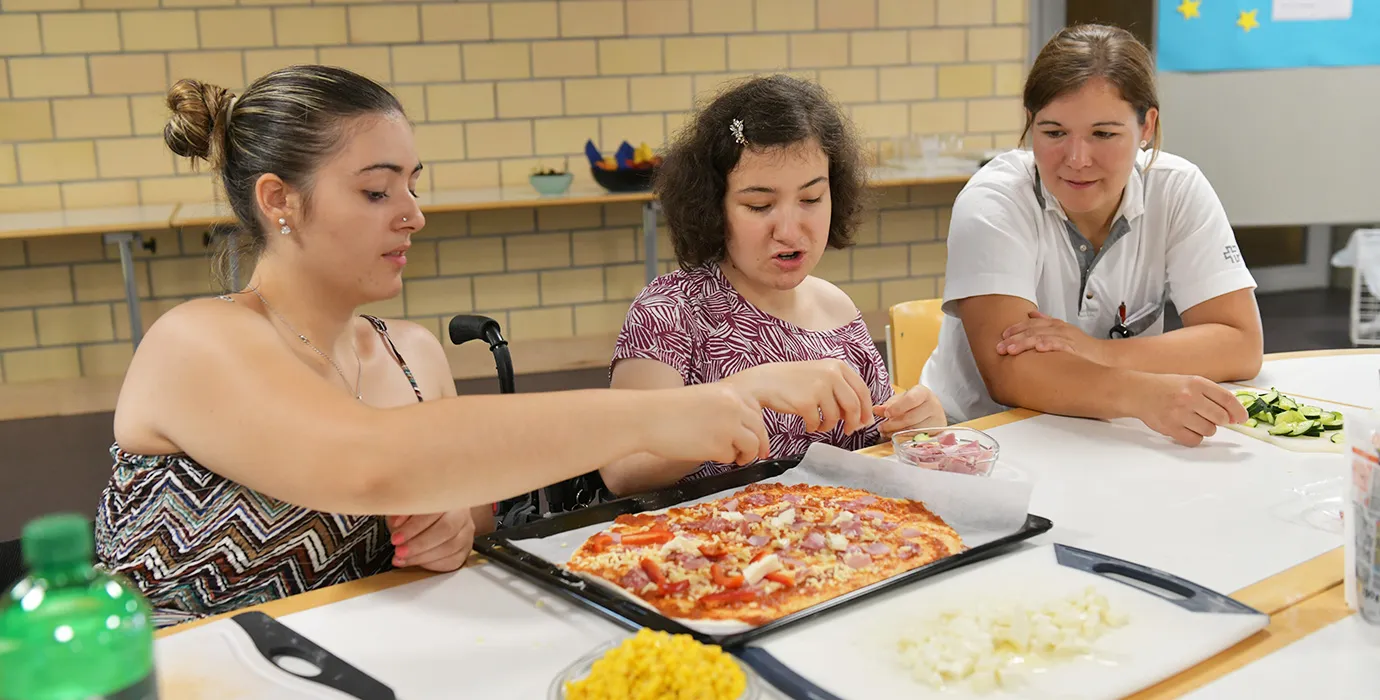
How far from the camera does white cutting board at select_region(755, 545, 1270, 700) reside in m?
0.96

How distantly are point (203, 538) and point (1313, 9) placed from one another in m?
5.03

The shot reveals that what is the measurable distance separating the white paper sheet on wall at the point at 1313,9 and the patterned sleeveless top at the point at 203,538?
15.7ft

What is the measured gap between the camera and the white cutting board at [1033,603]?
3.16 ft

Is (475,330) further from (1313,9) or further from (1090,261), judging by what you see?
(1313,9)

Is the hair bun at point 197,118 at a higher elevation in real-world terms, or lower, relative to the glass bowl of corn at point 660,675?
higher

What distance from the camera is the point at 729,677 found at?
908 millimetres

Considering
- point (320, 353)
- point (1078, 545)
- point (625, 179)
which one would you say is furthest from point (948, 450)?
point (625, 179)

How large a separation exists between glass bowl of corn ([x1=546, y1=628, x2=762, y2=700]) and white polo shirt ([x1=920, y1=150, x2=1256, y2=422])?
136cm

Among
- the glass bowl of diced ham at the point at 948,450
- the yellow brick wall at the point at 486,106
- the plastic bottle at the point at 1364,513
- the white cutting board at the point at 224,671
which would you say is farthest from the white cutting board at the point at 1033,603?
the yellow brick wall at the point at 486,106

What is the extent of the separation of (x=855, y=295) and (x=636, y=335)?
3811mm

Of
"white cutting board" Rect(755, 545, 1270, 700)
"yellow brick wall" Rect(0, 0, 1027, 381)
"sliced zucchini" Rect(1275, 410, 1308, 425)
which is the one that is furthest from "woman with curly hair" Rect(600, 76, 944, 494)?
"yellow brick wall" Rect(0, 0, 1027, 381)

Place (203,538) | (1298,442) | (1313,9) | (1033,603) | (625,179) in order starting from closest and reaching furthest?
(1033,603) → (203,538) → (1298,442) → (625,179) → (1313,9)

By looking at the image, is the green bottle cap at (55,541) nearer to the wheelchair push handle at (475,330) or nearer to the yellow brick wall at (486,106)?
the wheelchair push handle at (475,330)

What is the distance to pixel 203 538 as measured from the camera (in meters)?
1.38
